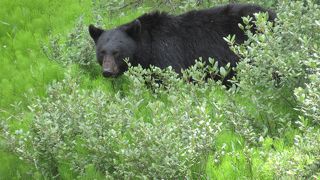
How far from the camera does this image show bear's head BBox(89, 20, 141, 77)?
745cm

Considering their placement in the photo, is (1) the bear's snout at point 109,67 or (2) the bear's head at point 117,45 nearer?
(1) the bear's snout at point 109,67

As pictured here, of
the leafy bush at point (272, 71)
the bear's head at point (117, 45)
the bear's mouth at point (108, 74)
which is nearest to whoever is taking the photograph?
the leafy bush at point (272, 71)

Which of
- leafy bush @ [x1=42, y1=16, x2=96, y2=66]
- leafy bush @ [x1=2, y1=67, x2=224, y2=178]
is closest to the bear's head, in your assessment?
leafy bush @ [x1=42, y1=16, x2=96, y2=66]

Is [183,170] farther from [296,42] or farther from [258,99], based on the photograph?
[296,42]

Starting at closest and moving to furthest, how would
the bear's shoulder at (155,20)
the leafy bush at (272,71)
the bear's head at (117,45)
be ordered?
the leafy bush at (272,71), the bear's head at (117,45), the bear's shoulder at (155,20)

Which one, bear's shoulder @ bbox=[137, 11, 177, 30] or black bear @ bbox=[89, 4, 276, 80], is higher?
bear's shoulder @ bbox=[137, 11, 177, 30]

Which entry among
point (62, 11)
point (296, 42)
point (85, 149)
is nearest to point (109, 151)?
point (85, 149)

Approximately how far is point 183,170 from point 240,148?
2.76 ft

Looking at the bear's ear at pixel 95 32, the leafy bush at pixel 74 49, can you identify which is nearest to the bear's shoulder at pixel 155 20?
the bear's ear at pixel 95 32

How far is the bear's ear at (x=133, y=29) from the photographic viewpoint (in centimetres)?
753

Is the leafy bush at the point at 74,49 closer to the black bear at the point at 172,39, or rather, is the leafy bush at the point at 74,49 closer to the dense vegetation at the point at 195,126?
the black bear at the point at 172,39

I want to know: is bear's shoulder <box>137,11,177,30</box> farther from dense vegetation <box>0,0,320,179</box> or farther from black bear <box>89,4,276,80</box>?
dense vegetation <box>0,0,320,179</box>

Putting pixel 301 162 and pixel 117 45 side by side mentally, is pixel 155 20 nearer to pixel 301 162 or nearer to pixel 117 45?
pixel 117 45

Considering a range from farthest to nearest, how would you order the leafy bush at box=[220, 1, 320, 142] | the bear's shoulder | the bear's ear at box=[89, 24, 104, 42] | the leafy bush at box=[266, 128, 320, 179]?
the bear's shoulder, the bear's ear at box=[89, 24, 104, 42], the leafy bush at box=[220, 1, 320, 142], the leafy bush at box=[266, 128, 320, 179]
